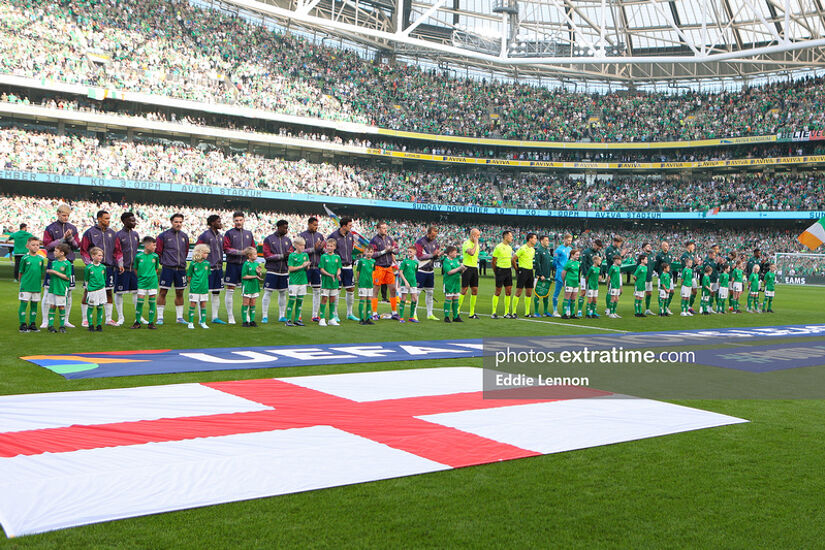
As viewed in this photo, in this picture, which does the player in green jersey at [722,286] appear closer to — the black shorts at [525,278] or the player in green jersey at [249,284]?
the black shorts at [525,278]

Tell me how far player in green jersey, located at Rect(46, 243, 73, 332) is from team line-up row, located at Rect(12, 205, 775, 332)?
15mm

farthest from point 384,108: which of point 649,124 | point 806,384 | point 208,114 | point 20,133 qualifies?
point 806,384

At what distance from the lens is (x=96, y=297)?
1070 centimetres

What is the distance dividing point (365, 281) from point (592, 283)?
605cm

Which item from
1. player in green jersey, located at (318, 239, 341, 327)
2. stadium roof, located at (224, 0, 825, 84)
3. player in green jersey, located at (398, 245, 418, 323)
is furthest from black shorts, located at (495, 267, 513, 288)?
stadium roof, located at (224, 0, 825, 84)

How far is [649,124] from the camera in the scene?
178 ft

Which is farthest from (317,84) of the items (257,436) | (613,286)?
(257,436)

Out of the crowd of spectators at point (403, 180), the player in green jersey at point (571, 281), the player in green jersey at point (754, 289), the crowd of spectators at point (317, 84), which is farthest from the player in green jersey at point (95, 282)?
the crowd of spectators at point (317, 84)

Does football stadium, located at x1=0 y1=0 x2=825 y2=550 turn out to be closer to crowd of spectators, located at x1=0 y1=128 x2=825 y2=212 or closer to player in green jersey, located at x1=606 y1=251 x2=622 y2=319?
player in green jersey, located at x1=606 y1=251 x2=622 y2=319

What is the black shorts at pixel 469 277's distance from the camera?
1487 centimetres

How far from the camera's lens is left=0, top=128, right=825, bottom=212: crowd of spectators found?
39.3 metres

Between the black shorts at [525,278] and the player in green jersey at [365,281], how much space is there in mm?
3854

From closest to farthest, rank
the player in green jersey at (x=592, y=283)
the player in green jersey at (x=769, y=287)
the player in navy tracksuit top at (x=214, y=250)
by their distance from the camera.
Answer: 1. the player in navy tracksuit top at (x=214, y=250)
2. the player in green jersey at (x=592, y=283)
3. the player in green jersey at (x=769, y=287)

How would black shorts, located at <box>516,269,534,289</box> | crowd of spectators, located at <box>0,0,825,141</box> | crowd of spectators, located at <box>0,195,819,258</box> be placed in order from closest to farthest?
black shorts, located at <box>516,269,534,289</box> < crowd of spectators, located at <box>0,195,819,258</box> < crowd of spectators, located at <box>0,0,825,141</box>
